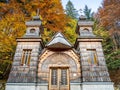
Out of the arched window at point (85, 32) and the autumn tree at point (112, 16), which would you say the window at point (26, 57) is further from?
the autumn tree at point (112, 16)

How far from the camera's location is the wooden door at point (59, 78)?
1105cm

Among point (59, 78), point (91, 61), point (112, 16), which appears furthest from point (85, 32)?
point (112, 16)

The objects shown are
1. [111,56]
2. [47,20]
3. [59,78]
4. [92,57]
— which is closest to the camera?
[59,78]

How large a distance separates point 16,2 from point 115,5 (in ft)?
35.6

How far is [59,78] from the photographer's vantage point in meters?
11.3

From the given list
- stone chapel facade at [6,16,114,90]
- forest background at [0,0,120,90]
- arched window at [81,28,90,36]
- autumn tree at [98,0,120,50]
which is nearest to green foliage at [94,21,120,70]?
forest background at [0,0,120,90]

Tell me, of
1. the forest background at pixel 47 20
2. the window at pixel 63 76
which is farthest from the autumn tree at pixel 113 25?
the window at pixel 63 76

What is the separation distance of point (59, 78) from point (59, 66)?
816 mm

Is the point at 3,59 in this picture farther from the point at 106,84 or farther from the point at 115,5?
the point at 115,5

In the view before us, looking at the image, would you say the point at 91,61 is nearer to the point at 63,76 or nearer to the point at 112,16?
the point at 63,76

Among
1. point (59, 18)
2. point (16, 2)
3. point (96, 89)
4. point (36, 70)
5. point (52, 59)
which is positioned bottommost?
point (96, 89)

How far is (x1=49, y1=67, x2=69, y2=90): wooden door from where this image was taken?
435 inches

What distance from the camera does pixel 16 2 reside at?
17375 mm

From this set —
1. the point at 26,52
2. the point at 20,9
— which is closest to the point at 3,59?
the point at 26,52
